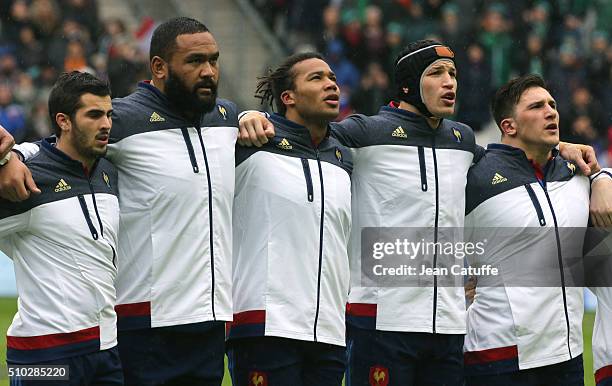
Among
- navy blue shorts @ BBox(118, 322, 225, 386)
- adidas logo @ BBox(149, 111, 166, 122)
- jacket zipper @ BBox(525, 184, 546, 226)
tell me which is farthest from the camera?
jacket zipper @ BBox(525, 184, 546, 226)

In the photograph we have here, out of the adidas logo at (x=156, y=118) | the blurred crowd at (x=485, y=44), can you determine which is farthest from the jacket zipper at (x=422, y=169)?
the blurred crowd at (x=485, y=44)

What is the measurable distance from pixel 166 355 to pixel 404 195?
1.64 metres

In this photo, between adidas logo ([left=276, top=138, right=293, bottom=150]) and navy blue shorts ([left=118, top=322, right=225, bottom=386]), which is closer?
navy blue shorts ([left=118, top=322, right=225, bottom=386])

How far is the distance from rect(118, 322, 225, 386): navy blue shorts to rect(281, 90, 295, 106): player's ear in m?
1.37

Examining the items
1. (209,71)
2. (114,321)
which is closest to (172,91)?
(209,71)

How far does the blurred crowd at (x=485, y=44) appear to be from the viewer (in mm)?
18719

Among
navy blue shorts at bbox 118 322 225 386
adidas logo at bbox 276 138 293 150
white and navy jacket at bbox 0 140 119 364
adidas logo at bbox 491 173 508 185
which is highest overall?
adidas logo at bbox 276 138 293 150

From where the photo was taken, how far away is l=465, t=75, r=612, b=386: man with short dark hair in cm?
Answer: 720

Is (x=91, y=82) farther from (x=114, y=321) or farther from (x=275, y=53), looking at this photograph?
(x=275, y=53)

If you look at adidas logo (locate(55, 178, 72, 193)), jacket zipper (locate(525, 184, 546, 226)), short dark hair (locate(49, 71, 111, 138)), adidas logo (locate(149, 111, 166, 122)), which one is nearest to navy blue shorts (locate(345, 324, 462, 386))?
jacket zipper (locate(525, 184, 546, 226))

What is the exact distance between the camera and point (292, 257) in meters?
6.86

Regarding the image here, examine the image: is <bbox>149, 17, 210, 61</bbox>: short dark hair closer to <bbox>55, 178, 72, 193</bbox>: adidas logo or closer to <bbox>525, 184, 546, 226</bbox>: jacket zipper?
<bbox>55, 178, 72, 193</bbox>: adidas logo

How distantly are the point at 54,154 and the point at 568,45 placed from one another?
14.1m

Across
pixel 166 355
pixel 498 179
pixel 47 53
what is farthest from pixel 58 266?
pixel 47 53
